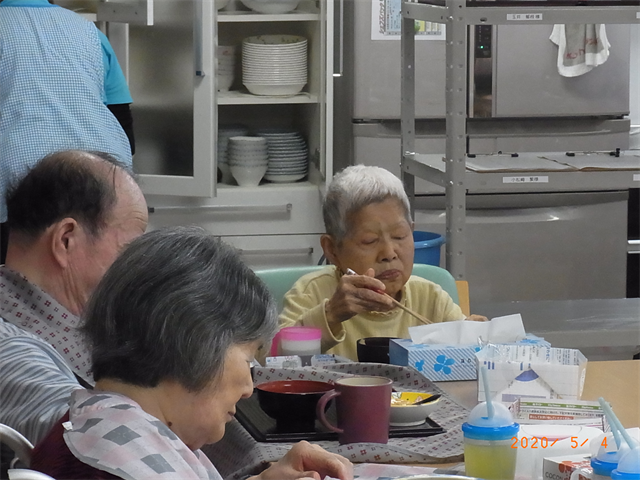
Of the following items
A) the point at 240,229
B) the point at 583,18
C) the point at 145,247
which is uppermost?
the point at 583,18

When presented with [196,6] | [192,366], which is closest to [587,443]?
[192,366]

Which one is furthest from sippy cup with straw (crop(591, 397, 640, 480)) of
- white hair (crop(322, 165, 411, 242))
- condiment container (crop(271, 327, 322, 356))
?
white hair (crop(322, 165, 411, 242))

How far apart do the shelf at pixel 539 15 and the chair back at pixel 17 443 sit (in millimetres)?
2186

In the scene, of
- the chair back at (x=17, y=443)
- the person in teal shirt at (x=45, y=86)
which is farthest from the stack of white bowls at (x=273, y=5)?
the chair back at (x=17, y=443)

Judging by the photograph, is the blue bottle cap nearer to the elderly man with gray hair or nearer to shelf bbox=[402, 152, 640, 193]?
the elderly man with gray hair

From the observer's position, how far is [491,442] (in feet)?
3.64

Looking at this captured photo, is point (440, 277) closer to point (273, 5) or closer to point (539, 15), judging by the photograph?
point (539, 15)

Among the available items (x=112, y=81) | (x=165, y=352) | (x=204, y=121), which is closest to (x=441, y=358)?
(x=165, y=352)

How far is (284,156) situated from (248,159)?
0.59 feet

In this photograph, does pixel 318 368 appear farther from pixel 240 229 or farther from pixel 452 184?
pixel 240 229

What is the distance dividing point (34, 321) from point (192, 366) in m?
0.47

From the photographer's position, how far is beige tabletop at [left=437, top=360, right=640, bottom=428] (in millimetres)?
1508

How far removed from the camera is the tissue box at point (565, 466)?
39.5 inches

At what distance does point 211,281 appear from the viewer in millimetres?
944
